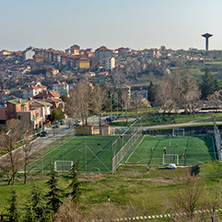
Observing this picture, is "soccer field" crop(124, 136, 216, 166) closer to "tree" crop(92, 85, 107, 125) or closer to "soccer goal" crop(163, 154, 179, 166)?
"soccer goal" crop(163, 154, 179, 166)

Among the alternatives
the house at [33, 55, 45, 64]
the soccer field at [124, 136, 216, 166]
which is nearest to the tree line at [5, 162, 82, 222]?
the soccer field at [124, 136, 216, 166]

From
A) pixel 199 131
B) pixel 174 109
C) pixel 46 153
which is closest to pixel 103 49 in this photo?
pixel 174 109

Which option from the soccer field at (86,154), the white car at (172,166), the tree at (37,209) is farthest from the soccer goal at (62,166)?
the tree at (37,209)

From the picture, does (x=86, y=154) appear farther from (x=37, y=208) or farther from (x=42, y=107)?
(x=42, y=107)

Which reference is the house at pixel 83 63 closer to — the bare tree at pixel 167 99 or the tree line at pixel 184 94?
the tree line at pixel 184 94

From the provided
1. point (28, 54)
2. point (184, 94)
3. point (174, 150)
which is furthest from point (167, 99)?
point (28, 54)
